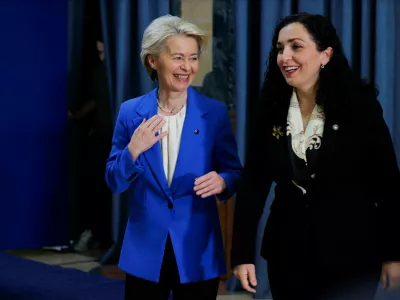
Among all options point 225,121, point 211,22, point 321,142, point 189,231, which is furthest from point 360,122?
point 211,22

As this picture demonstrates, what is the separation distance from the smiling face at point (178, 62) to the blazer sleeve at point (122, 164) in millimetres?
166

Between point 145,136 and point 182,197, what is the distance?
20cm

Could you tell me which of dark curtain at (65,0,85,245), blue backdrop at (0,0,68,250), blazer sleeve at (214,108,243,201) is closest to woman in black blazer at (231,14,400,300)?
blazer sleeve at (214,108,243,201)

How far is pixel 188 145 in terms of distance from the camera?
1.80m

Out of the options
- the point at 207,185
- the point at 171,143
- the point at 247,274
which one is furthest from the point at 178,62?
the point at 247,274

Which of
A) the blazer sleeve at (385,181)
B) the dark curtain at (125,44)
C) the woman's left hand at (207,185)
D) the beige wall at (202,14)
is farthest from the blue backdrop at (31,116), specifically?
the blazer sleeve at (385,181)

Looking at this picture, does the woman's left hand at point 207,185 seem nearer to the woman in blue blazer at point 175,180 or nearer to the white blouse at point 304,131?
the woman in blue blazer at point 175,180

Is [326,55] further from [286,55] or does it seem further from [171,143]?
[171,143]

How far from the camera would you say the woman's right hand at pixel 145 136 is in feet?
5.67

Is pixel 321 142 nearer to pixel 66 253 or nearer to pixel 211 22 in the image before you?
pixel 211 22

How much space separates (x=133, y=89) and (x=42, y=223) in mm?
995

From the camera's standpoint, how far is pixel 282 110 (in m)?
1.69

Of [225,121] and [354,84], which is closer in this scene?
[354,84]

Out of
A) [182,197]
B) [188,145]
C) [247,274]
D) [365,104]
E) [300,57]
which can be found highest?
[300,57]
